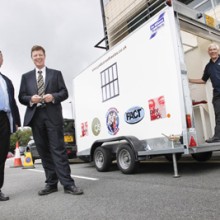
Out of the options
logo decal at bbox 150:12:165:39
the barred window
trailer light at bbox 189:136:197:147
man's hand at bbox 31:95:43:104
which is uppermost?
logo decal at bbox 150:12:165:39

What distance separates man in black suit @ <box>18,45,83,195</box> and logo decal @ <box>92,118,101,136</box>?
103 inches

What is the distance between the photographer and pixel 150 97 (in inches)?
211

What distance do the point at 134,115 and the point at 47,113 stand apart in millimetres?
2069

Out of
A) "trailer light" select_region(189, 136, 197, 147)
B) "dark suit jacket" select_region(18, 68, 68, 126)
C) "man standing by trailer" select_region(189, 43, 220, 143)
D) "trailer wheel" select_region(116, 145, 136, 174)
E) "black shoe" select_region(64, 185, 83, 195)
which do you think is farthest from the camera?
"man standing by trailer" select_region(189, 43, 220, 143)

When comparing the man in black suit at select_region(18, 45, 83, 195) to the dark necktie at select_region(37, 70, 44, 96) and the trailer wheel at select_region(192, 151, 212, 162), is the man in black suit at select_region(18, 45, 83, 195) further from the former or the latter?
the trailer wheel at select_region(192, 151, 212, 162)

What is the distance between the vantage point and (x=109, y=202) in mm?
3320

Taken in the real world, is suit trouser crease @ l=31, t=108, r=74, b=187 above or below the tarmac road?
above

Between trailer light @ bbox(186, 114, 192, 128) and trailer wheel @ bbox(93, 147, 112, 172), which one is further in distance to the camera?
trailer wheel @ bbox(93, 147, 112, 172)

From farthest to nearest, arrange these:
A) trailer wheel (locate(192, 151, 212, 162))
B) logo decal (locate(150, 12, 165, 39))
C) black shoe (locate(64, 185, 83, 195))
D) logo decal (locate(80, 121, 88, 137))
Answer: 1. logo decal (locate(80, 121, 88, 137))
2. trailer wheel (locate(192, 151, 212, 162))
3. logo decal (locate(150, 12, 165, 39))
4. black shoe (locate(64, 185, 83, 195))

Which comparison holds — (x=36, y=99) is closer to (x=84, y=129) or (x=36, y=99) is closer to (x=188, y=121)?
(x=188, y=121)

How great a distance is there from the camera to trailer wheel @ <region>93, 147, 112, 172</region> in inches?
253

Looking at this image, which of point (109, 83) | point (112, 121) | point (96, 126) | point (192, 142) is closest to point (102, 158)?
point (96, 126)

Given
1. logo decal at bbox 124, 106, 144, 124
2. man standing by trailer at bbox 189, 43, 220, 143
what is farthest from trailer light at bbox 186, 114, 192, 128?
man standing by trailer at bbox 189, 43, 220, 143

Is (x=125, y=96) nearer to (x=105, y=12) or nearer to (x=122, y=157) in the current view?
(x=122, y=157)
